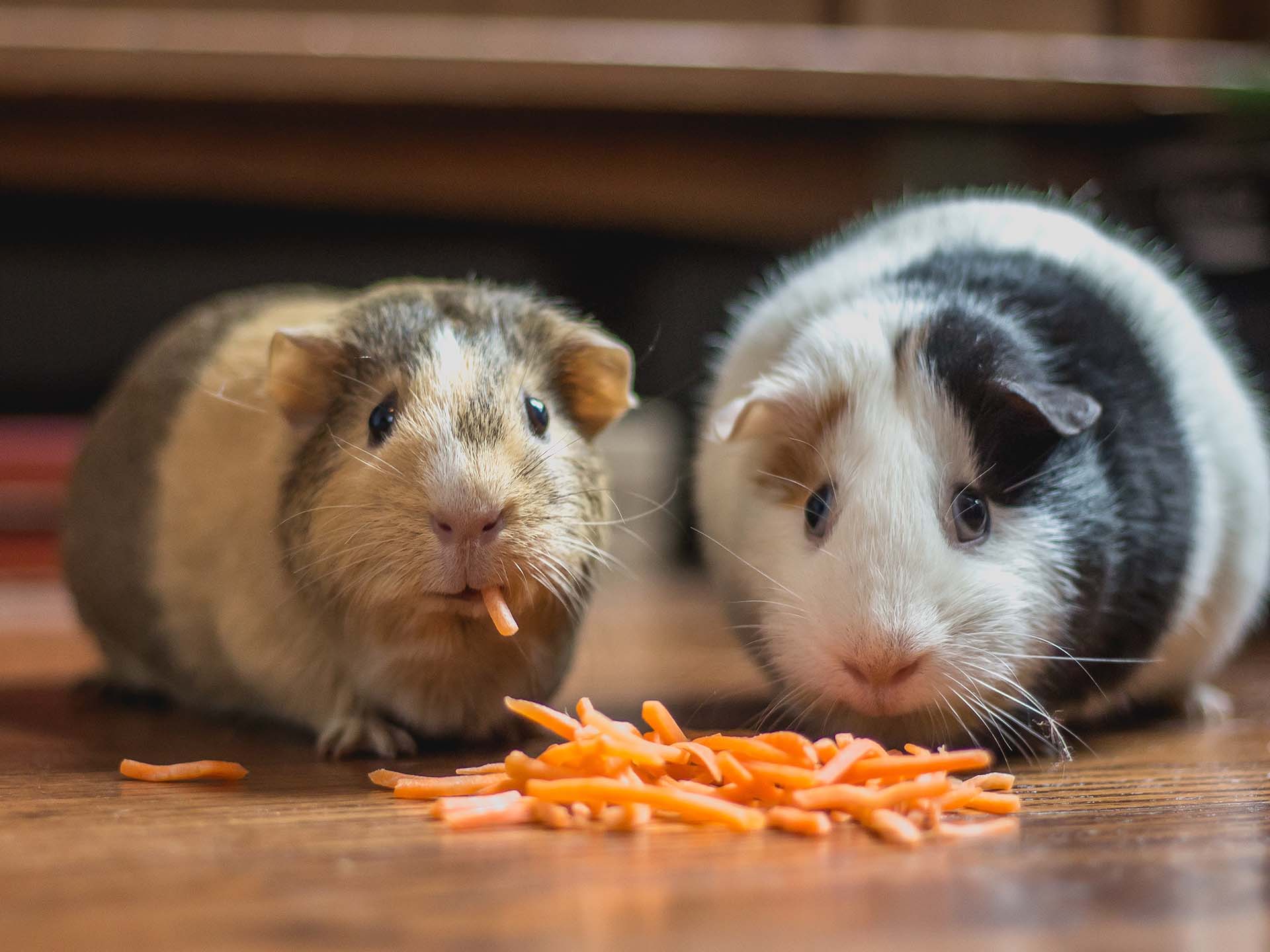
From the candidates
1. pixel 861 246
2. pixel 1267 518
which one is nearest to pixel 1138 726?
pixel 1267 518

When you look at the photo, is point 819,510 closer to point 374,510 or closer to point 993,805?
point 993,805

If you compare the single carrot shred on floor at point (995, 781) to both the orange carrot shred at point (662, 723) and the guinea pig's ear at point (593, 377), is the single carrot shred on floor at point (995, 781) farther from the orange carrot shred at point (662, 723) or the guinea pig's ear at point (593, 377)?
the guinea pig's ear at point (593, 377)

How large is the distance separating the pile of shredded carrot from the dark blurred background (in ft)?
9.67

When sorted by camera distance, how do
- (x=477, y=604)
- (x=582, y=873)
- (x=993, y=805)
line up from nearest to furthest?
1. (x=582, y=873)
2. (x=993, y=805)
3. (x=477, y=604)

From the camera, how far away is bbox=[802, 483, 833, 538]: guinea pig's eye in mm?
2150

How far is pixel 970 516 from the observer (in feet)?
6.82

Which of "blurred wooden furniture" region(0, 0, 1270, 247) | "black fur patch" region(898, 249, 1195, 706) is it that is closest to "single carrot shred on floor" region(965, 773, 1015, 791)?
"black fur patch" region(898, 249, 1195, 706)

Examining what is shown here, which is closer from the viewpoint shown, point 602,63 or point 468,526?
point 468,526

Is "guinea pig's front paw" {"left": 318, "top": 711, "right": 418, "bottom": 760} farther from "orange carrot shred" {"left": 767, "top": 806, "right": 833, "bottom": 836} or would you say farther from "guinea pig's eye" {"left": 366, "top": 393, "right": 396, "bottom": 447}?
"orange carrot shred" {"left": 767, "top": 806, "right": 833, "bottom": 836}

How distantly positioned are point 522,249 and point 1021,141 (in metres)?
2.23

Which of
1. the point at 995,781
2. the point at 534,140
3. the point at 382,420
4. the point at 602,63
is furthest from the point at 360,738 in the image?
the point at 534,140

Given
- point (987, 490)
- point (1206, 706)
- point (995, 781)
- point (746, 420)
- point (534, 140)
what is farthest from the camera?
point (534, 140)

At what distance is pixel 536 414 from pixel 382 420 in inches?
10.1

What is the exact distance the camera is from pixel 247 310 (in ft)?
9.02
